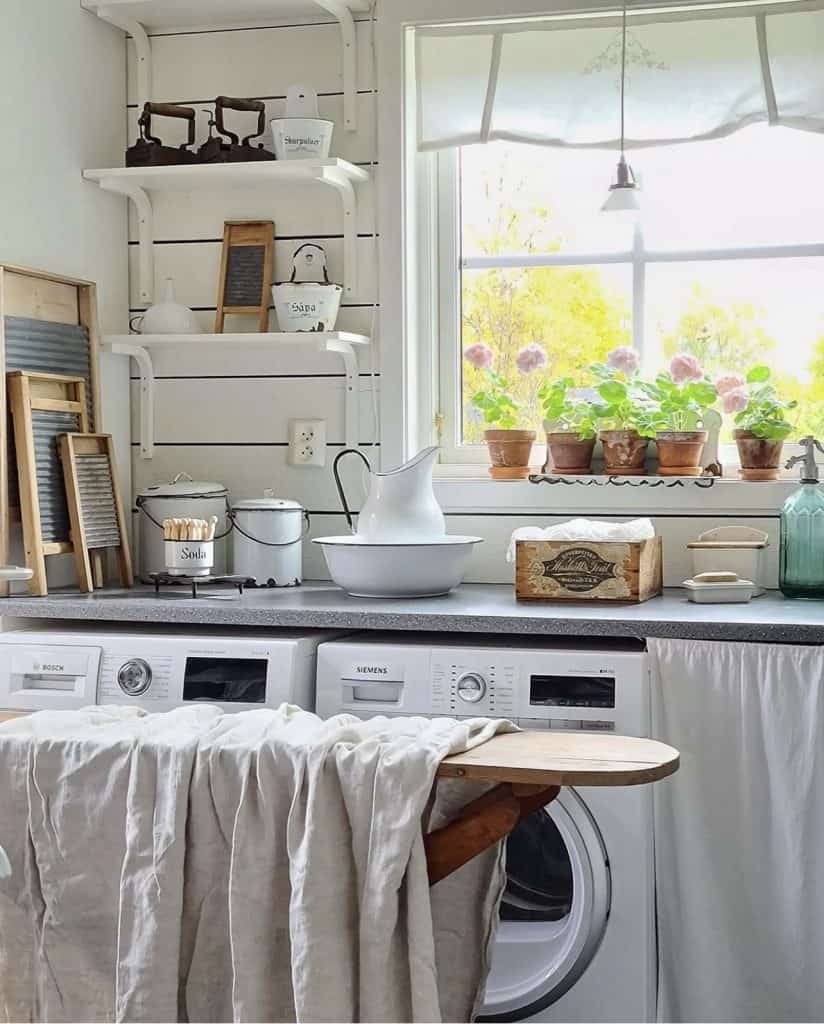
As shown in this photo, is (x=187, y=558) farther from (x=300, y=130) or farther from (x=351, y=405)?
(x=300, y=130)

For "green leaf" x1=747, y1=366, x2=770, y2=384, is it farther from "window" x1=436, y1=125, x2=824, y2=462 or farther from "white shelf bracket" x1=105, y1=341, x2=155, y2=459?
"white shelf bracket" x1=105, y1=341, x2=155, y2=459

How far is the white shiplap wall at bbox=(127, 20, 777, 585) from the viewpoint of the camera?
3324mm

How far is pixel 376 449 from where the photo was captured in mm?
3326

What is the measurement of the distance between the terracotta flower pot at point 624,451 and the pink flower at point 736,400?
0.21 meters

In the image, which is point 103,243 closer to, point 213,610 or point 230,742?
point 213,610

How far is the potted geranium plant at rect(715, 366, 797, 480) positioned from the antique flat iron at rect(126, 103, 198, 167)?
1421 mm

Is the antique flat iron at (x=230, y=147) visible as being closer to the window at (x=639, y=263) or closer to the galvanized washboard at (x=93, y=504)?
the window at (x=639, y=263)

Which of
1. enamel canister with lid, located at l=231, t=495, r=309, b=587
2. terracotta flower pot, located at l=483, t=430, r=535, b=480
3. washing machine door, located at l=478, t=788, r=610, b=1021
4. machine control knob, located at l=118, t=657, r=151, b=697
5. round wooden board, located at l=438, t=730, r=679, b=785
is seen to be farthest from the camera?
terracotta flower pot, located at l=483, t=430, r=535, b=480

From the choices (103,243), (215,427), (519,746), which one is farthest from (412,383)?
(519,746)

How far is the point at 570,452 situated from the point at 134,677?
3.78 ft

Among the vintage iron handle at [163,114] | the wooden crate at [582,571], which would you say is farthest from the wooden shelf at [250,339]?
the wooden crate at [582,571]

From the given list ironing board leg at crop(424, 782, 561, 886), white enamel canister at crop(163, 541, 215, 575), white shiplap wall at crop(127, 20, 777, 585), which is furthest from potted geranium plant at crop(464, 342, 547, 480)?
ironing board leg at crop(424, 782, 561, 886)

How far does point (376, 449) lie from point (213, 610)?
0.75 meters

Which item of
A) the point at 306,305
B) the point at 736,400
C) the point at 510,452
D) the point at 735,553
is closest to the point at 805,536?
the point at 735,553
